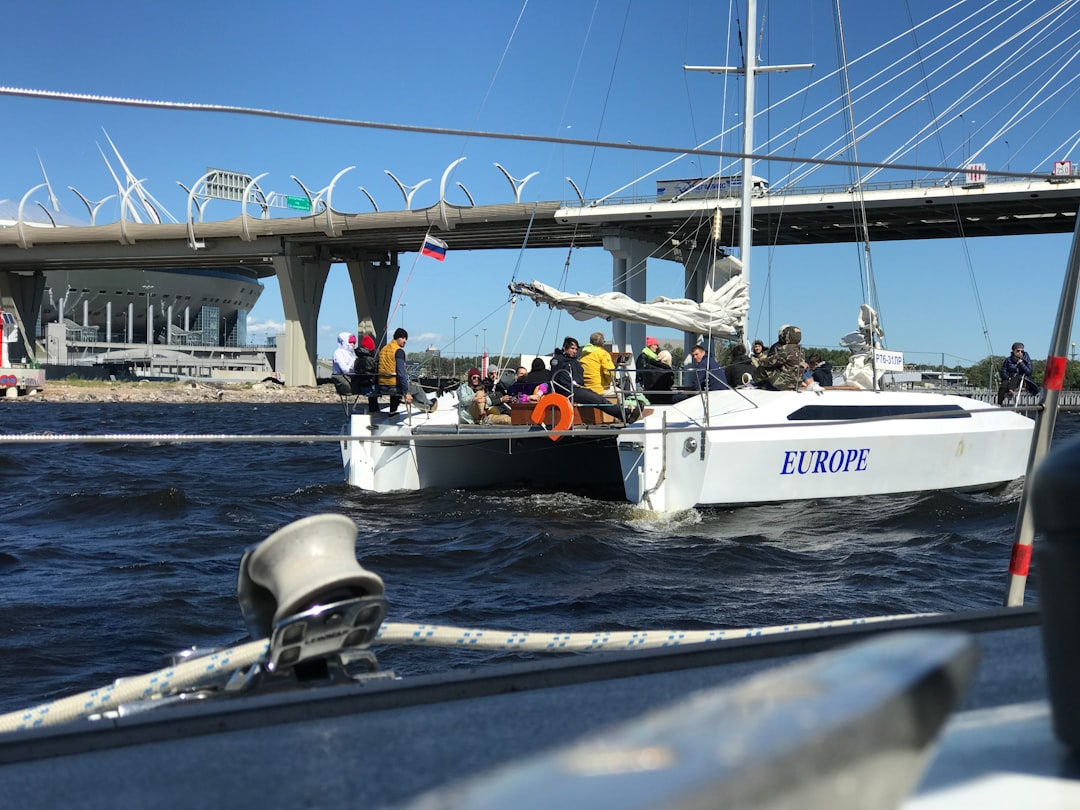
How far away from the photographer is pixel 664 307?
556 inches

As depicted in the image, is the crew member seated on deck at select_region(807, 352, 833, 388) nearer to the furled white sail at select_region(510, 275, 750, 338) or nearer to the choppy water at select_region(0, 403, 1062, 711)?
the furled white sail at select_region(510, 275, 750, 338)

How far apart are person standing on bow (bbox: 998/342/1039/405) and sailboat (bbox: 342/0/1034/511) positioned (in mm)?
3419

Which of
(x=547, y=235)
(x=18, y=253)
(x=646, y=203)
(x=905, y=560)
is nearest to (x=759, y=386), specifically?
(x=905, y=560)

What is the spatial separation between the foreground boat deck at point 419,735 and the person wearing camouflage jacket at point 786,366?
10.6 metres

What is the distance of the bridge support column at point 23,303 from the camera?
73.8m

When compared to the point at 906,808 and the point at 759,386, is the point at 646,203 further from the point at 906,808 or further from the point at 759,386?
the point at 906,808

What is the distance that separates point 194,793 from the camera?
129 centimetres

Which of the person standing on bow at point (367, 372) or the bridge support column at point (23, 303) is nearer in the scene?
the person standing on bow at point (367, 372)

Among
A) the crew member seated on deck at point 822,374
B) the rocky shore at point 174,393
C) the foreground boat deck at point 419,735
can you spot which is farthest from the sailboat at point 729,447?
the rocky shore at point 174,393

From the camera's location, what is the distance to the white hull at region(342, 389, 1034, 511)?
35.4ft

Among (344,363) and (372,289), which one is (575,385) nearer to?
(344,363)

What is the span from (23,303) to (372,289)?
2929 cm

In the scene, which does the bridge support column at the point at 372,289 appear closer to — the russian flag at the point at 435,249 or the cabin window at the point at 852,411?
→ the russian flag at the point at 435,249

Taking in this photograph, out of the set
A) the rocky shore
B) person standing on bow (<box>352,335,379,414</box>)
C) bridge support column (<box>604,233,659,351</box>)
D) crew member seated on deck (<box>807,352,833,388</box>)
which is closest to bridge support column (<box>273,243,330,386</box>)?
the rocky shore
